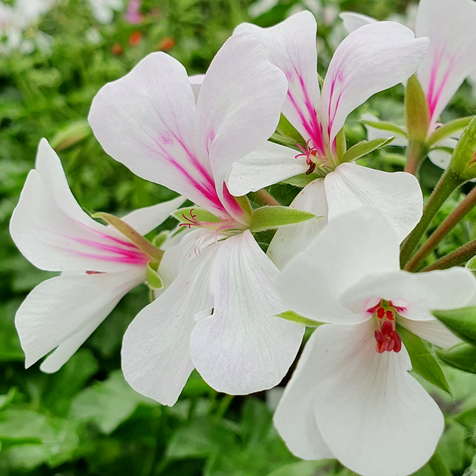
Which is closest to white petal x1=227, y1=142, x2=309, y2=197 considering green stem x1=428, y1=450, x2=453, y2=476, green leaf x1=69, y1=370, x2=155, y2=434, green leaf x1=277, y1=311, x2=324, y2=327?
green leaf x1=277, y1=311, x2=324, y2=327

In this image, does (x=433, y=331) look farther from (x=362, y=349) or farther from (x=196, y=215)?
(x=196, y=215)

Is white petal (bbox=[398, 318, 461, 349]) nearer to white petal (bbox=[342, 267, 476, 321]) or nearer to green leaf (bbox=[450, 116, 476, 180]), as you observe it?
white petal (bbox=[342, 267, 476, 321])

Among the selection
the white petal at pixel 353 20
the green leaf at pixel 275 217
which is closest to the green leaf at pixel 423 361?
the green leaf at pixel 275 217

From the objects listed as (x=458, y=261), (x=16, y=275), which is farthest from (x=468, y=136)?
(x=16, y=275)

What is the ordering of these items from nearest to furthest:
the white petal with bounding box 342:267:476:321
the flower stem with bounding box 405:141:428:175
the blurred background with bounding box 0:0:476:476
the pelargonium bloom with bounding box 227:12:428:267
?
the white petal with bounding box 342:267:476:321
the pelargonium bloom with bounding box 227:12:428:267
the flower stem with bounding box 405:141:428:175
the blurred background with bounding box 0:0:476:476

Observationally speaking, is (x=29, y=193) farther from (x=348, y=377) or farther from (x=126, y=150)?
(x=348, y=377)

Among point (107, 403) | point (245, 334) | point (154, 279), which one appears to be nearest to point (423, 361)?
point (245, 334)
